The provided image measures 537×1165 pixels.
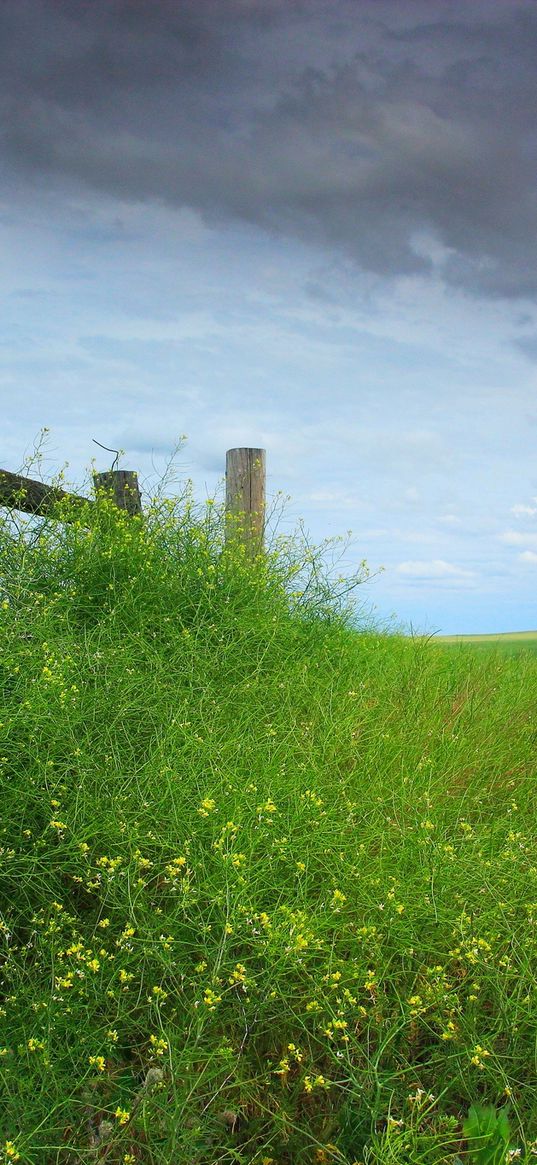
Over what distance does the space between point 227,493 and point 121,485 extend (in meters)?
1.35

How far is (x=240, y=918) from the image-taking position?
360cm

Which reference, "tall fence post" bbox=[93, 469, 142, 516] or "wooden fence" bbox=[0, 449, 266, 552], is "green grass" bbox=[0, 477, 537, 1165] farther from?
"tall fence post" bbox=[93, 469, 142, 516]

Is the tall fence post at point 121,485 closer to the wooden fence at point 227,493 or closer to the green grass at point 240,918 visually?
the wooden fence at point 227,493

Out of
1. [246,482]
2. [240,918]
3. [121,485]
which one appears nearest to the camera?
[240,918]

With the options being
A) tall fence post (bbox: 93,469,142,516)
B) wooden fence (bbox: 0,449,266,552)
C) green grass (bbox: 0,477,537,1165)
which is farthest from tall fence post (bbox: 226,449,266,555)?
green grass (bbox: 0,477,537,1165)

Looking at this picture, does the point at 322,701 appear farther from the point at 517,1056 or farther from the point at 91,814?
the point at 517,1056

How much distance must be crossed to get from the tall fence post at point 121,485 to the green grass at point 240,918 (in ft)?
8.33

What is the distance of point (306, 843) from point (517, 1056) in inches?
53.8

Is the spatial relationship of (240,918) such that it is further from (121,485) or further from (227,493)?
(227,493)

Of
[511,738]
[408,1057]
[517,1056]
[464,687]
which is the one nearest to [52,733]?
[408,1057]

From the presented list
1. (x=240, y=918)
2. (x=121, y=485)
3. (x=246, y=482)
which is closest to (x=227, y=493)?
(x=246, y=482)

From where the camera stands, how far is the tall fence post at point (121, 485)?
8758 mm

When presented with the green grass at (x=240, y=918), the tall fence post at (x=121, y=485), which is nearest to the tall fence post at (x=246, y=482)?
the tall fence post at (x=121, y=485)

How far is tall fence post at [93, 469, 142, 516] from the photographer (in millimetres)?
8758
